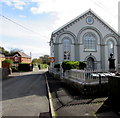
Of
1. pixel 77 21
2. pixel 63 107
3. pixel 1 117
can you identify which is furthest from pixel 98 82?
pixel 77 21

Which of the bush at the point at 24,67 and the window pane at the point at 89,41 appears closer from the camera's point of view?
the window pane at the point at 89,41

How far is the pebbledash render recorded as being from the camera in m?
18.5

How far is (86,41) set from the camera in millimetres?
19203

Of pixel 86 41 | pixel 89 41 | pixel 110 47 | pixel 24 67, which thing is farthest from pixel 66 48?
pixel 24 67

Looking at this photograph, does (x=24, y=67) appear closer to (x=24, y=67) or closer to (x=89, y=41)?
(x=24, y=67)

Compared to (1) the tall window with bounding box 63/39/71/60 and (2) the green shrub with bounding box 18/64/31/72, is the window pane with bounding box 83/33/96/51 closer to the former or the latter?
(1) the tall window with bounding box 63/39/71/60

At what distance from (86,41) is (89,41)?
0.54 m

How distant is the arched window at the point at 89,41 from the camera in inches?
754

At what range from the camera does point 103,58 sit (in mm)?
19406

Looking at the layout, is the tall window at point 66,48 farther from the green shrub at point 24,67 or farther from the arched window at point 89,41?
the green shrub at point 24,67

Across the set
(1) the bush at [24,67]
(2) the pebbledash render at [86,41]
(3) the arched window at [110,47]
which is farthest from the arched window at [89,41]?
(1) the bush at [24,67]

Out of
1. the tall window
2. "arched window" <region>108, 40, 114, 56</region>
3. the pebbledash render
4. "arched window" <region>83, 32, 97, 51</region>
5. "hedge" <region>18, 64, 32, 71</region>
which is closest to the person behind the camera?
the pebbledash render

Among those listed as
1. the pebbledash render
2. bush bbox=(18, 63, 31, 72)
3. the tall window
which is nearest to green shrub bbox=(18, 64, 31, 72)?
bush bbox=(18, 63, 31, 72)

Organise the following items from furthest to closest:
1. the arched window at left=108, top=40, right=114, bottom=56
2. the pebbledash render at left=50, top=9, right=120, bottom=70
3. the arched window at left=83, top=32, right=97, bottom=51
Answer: the arched window at left=108, top=40, right=114, bottom=56 < the arched window at left=83, top=32, right=97, bottom=51 < the pebbledash render at left=50, top=9, right=120, bottom=70
